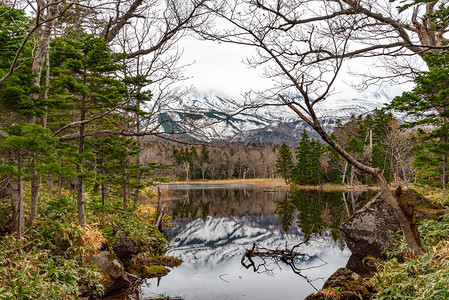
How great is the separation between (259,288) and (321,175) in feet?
118

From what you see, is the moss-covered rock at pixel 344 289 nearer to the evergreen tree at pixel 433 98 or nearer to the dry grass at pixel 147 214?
the evergreen tree at pixel 433 98

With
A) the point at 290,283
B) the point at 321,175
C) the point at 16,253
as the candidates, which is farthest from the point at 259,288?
the point at 321,175

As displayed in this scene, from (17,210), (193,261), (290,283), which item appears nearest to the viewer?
(17,210)

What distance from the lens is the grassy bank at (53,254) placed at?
13.7 ft

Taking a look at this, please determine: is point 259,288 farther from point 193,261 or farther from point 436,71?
point 436,71

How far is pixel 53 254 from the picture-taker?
5609 mm

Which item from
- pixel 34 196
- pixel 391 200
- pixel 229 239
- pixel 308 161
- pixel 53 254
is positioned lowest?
pixel 229 239

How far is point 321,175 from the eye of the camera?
4050 cm

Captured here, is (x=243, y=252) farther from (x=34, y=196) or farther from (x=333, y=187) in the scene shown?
(x=333, y=187)

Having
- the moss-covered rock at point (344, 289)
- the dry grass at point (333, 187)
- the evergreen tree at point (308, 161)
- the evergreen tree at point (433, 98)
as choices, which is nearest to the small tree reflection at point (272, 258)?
the moss-covered rock at point (344, 289)

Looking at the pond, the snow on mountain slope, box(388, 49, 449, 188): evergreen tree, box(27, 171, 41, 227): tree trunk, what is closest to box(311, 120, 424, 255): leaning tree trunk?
the pond

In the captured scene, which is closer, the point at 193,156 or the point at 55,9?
the point at 55,9

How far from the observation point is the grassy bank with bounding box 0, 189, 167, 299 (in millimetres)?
4188

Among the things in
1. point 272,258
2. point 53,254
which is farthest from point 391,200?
point 53,254
